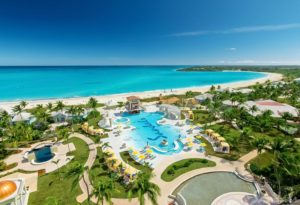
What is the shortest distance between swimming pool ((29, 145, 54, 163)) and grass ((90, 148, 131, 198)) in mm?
7750

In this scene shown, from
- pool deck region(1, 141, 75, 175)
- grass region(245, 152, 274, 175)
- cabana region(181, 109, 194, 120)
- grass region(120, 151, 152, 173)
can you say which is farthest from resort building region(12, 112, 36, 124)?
grass region(245, 152, 274, 175)

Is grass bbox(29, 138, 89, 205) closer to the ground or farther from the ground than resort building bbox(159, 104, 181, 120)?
closer to the ground

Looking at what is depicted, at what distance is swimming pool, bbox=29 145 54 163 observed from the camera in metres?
25.2

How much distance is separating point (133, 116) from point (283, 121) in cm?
3221

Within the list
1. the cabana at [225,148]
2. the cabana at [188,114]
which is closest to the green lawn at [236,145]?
the cabana at [225,148]

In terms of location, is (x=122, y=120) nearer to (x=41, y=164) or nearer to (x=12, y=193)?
(x=41, y=164)

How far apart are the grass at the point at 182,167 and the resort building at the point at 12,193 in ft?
48.0

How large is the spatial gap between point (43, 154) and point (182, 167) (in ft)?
70.6

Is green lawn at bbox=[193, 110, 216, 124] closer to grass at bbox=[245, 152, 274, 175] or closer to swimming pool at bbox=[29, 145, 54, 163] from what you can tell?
grass at bbox=[245, 152, 274, 175]

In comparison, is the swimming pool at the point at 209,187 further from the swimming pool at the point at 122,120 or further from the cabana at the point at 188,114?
the swimming pool at the point at 122,120

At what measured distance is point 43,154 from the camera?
2638 cm

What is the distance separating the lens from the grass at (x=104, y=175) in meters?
18.0

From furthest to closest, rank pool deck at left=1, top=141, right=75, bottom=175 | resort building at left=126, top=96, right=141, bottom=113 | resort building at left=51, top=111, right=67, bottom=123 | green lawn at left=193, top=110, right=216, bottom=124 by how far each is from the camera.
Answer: resort building at left=126, top=96, right=141, bottom=113
resort building at left=51, top=111, right=67, bottom=123
green lawn at left=193, top=110, right=216, bottom=124
pool deck at left=1, top=141, right=75, bottom=175

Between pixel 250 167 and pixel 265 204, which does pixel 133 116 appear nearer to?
pixel 250 167
